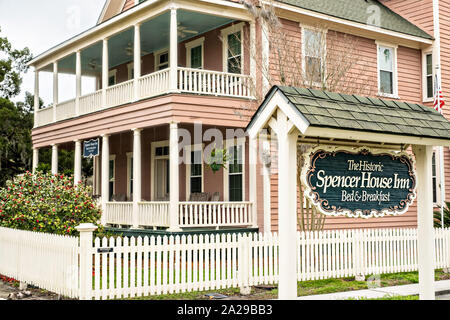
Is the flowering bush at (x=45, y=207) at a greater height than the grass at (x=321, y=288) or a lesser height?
greater

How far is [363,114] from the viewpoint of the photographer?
704 centimetres

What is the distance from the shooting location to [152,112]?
15594mm

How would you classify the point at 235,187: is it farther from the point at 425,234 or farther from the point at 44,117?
the point at 425,234

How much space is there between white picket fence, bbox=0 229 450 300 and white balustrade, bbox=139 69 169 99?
560 centimetres

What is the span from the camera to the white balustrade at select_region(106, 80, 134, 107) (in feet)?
55.4

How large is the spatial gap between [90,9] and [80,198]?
12.7 meters

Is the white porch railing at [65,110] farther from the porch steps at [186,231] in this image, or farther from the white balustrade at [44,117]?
the porch steps at [186,231]

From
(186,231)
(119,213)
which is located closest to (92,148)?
(119,213)

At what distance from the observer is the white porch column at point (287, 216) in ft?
21.0

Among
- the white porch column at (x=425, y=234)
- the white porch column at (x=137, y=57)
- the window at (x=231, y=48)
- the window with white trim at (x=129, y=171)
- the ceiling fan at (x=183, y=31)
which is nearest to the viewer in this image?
the white porch column at (x=425, y=234)

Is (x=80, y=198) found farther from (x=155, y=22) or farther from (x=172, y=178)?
(x=155, y=22)

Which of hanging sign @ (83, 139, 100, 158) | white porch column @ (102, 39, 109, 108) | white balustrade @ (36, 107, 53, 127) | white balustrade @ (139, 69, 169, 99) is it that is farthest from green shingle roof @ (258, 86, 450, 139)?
white balustrade @ (36, 107, 53, 127)

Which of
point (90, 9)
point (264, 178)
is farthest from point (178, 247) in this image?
point (90, 9)

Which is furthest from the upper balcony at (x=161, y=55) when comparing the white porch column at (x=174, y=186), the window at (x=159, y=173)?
the window at (x=159, y=173)
